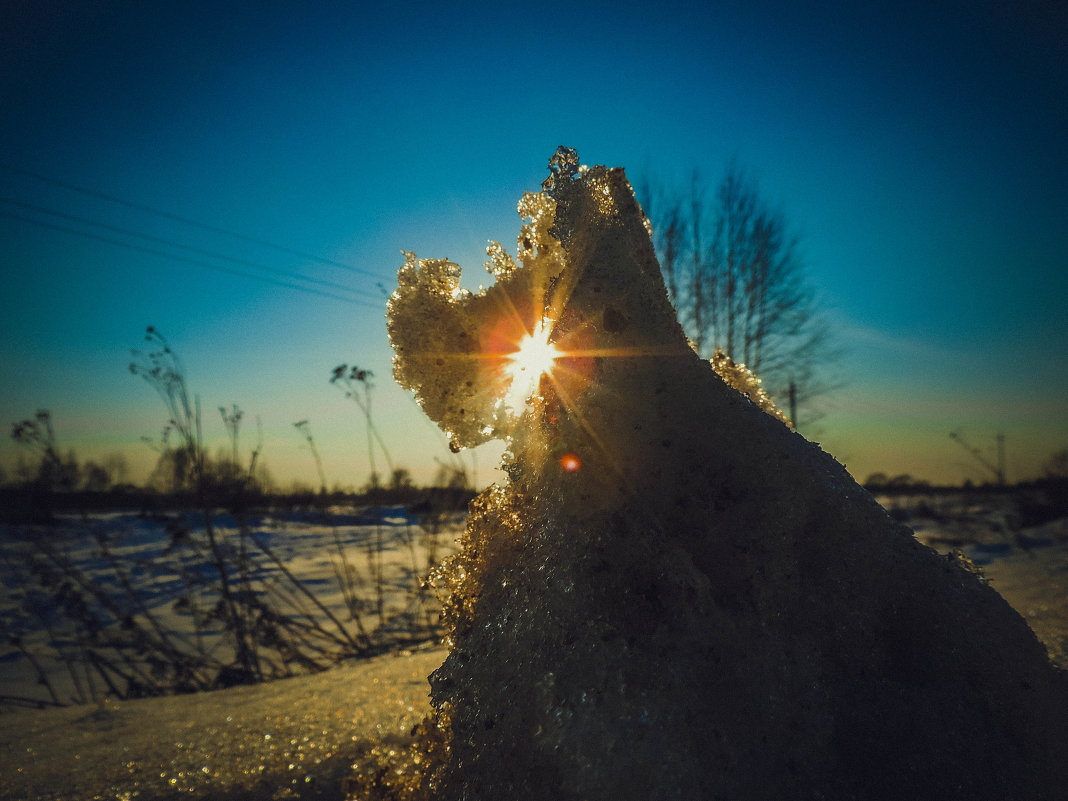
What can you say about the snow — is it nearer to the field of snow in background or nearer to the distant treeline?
the field of snow in background

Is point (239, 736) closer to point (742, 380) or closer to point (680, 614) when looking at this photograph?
point (680, 614)

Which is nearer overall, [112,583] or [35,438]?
[35,438]

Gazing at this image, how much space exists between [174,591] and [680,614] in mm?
6079

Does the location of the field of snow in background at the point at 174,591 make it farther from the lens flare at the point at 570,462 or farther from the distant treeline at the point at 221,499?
the lens flare at the point at 570,462

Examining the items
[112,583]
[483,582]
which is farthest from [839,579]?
[112,583]

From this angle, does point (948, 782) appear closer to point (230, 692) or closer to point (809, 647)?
point (809, 647)

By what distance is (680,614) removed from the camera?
78 centimetres

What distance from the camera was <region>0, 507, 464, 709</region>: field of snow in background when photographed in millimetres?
3416

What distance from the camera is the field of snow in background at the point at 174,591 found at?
3416 mm

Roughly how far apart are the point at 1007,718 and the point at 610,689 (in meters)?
0.64

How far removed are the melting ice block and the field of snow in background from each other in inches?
35.1

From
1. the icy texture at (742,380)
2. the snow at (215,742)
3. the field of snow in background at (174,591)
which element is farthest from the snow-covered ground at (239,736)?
the icy texture at (742,380)

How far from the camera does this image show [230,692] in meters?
2.34

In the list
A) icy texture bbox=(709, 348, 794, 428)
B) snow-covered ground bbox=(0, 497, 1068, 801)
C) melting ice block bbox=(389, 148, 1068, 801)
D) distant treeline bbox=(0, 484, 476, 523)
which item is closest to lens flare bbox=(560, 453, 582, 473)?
melting ice block bbox=(389, 148, 1068, 801)
